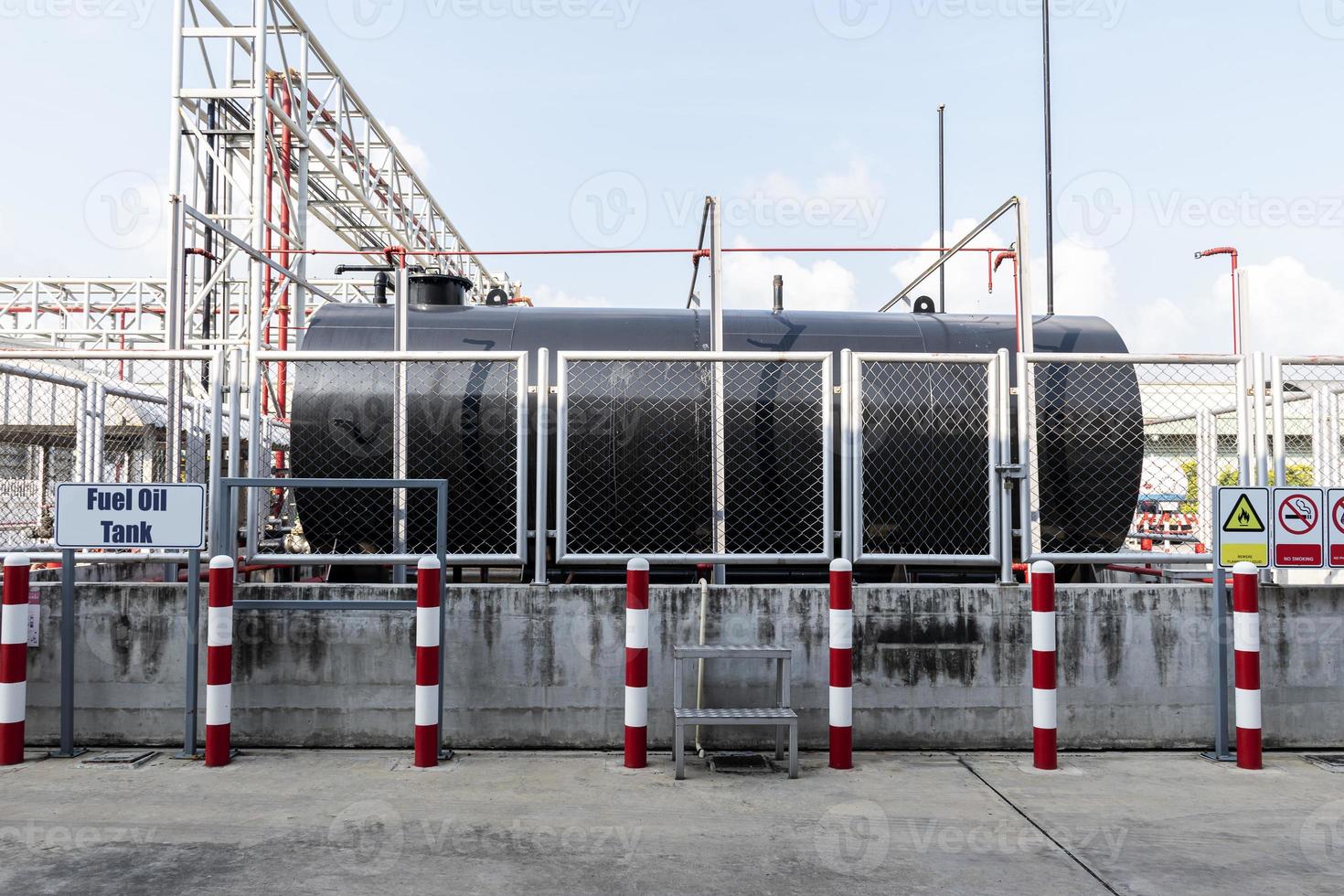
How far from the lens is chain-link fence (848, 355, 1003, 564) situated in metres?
7.23

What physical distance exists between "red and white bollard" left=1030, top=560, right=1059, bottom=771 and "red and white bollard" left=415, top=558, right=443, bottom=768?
3464 millimetres

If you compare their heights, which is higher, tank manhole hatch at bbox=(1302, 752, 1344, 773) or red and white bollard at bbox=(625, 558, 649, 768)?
red and white bollard at bbox=(625, 558, 649, 768)

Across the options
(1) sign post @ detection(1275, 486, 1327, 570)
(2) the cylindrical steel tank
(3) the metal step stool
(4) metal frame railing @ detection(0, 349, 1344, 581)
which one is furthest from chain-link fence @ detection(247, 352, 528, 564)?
(1) sign post @ detection(1275, 486, 1327, 570)

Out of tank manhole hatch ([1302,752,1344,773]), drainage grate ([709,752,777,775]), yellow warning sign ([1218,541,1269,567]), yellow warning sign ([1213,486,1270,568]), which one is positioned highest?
yellow warning sign ([1213,486,1270,568])

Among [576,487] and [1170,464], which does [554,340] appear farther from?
[1170,464]

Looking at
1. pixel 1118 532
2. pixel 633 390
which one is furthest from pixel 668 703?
pixel 1118 532

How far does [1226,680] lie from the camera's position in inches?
239

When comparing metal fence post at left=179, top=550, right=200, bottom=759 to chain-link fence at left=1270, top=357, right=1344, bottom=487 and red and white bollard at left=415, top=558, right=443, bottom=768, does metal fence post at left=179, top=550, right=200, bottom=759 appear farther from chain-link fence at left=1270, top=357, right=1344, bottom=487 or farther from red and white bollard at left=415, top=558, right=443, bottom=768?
chain-link fence at left=1270, top=357, right=1344, bottom=487

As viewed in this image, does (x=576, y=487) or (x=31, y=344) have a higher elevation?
(x=31, y=344)

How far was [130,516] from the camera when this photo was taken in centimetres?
587

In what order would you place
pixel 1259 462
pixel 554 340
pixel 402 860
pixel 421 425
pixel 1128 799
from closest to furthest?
1. pixel 402 860
2. pixel 1128 799
3. pixel 1259 462
4. pixel 421 425
5. pixel 554 340

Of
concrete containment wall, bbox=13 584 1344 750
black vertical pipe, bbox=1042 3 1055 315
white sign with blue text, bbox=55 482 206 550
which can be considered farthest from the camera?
black vertical pipe, bbox=1042 3 1055 315

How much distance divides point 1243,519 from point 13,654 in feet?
24.6

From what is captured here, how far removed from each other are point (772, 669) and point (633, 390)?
8.39ft
